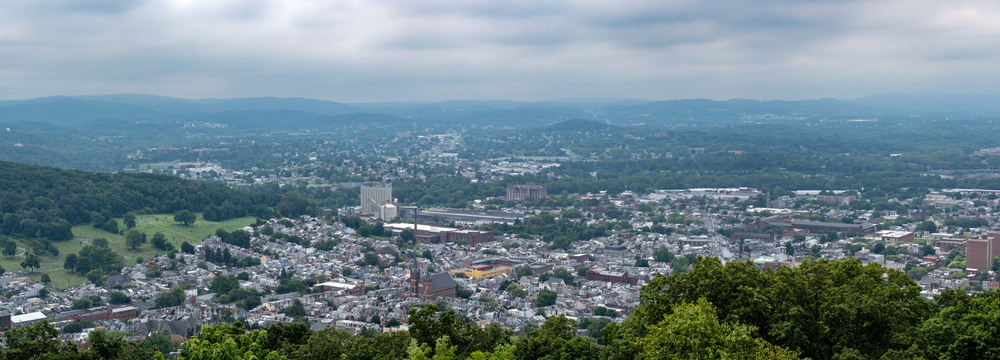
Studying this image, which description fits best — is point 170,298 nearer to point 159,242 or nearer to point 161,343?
point 161,343

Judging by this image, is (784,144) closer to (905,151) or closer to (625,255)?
(905,151)

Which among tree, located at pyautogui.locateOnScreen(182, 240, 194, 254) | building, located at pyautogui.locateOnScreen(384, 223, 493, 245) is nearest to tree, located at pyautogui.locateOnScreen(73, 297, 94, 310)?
tree, located at pyautogui.locateOnScreen(182, 240, 194, 254)

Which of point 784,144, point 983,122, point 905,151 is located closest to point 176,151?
point 784,144

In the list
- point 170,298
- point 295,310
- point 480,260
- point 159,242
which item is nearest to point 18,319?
point 170,298

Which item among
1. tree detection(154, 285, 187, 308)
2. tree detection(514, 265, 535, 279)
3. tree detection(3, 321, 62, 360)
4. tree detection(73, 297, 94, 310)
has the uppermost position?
tree detection(3, 321, 62, 360)

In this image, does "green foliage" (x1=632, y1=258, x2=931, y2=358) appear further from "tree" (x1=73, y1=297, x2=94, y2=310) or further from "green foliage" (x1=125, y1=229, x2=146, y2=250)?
"green foliage" (x1=125, y1=229, x2=146, y2=250)
